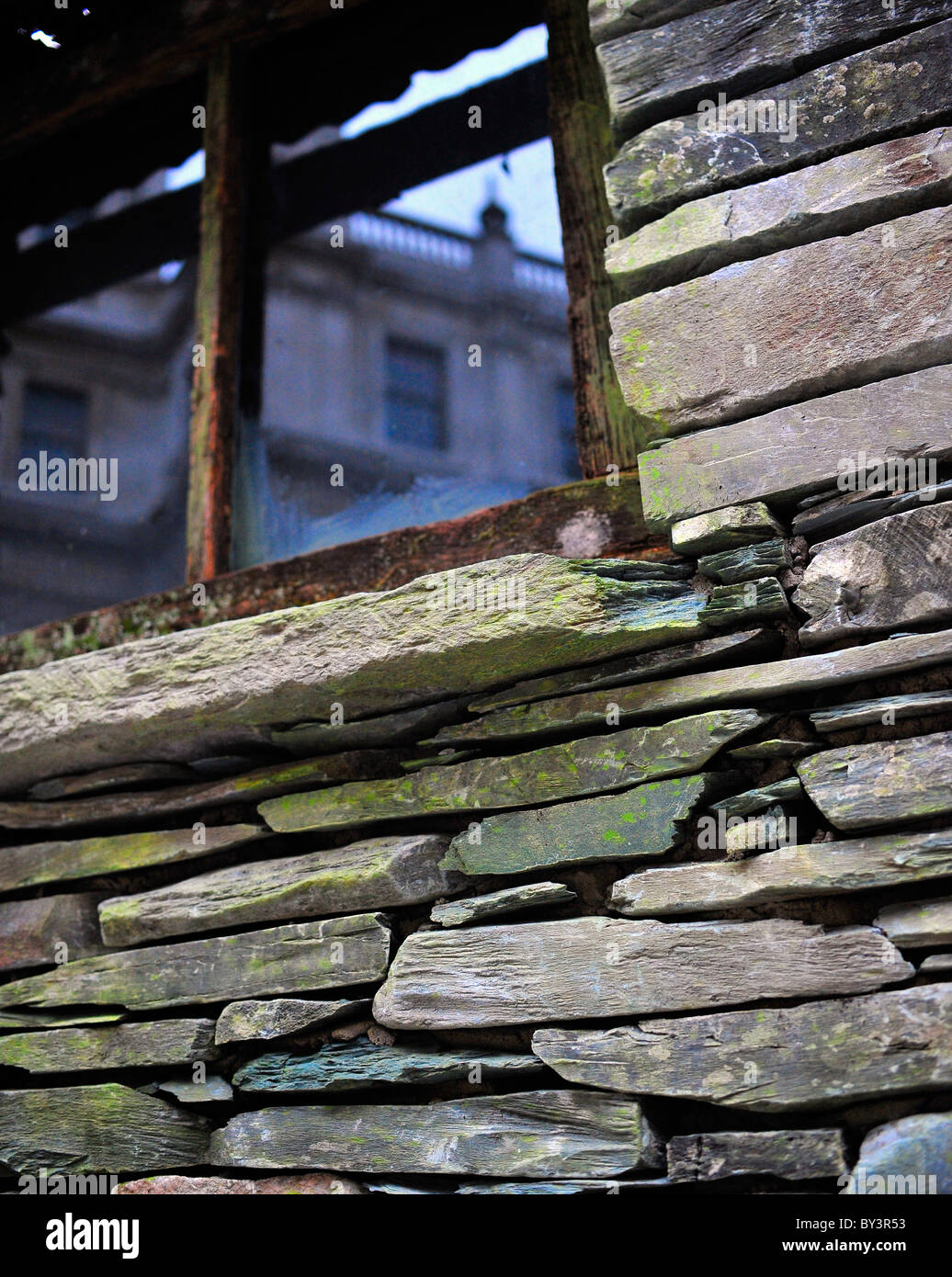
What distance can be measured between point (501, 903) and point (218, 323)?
1516 millimetres

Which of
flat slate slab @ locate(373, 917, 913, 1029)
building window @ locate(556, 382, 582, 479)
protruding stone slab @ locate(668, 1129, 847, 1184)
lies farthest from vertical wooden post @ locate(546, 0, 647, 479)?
protruding stone slab @ locate(668, 1129, 847, 1184)

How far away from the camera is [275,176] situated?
2.72m

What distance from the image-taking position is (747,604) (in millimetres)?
1613

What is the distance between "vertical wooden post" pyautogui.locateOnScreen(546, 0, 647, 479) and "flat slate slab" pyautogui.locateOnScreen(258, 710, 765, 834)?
62 centimetres

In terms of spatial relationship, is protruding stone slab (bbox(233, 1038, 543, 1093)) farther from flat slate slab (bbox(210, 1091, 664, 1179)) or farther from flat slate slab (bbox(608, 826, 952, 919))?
flat slate slab (bbox(608, 826, 952, 919))

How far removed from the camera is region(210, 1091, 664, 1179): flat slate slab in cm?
151

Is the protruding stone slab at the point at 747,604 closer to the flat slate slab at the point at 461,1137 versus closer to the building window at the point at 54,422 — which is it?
the flat slate slab at the point at 461,1137

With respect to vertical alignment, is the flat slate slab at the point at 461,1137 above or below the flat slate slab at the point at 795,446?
below

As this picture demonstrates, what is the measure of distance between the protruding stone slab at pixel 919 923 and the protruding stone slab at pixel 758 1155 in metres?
0.26

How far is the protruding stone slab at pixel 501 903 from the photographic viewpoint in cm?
166

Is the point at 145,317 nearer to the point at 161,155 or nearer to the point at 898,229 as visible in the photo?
the point at 161,155

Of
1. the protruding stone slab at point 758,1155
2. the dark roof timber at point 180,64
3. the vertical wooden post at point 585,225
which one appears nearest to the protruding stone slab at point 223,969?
the protruding stone slab at point 758,1155

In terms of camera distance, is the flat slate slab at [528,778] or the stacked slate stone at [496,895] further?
the flat slate slab at [528,778]

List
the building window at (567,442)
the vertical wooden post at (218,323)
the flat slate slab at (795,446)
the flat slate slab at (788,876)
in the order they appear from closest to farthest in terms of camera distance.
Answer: the flat slate slab at (788,876) → the flat slate slab at (795,446) → the building window at (567,442) → the vertical wooden post at (218,323)
